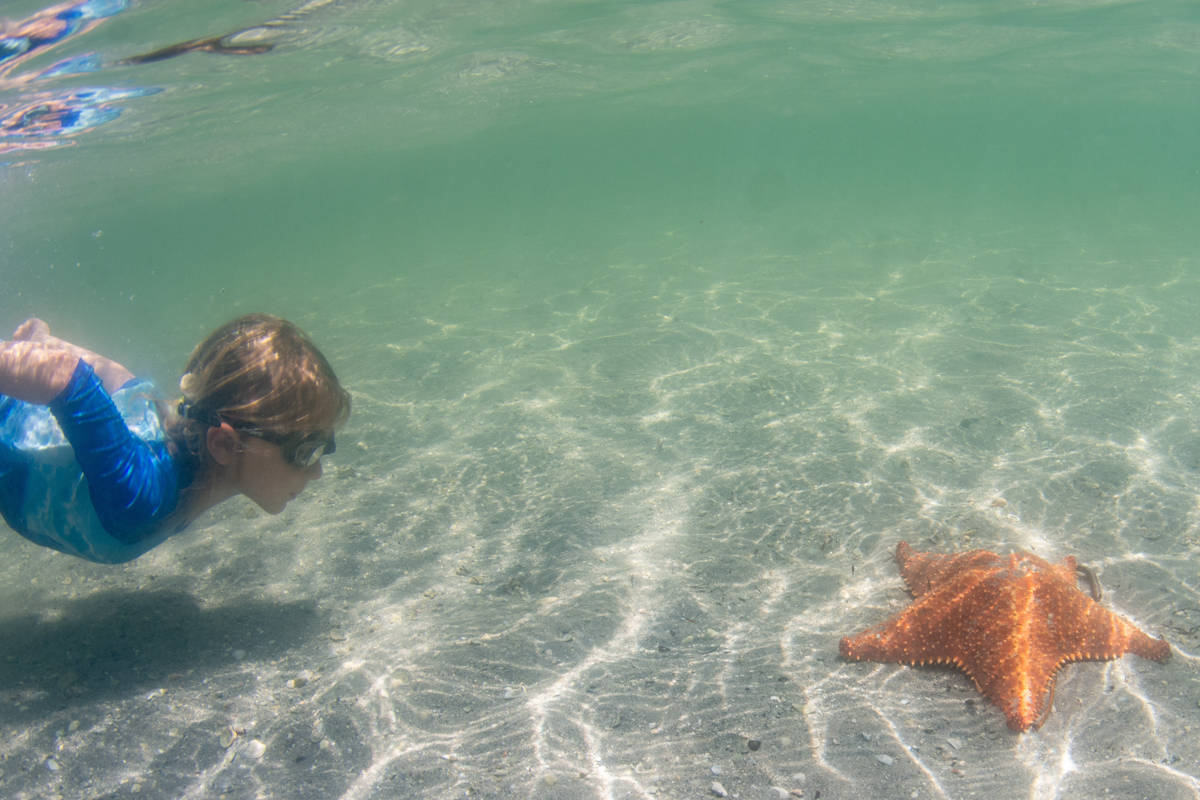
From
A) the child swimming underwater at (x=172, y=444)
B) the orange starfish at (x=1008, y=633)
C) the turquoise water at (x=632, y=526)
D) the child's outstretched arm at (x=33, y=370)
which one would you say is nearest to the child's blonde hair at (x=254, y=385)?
the child swimming underwater at (x=172, y=444)

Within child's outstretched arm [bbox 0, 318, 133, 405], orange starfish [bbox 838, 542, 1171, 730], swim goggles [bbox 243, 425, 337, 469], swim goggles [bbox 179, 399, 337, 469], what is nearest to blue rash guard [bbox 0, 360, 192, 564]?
child's outstretched arm [bbox 0, 318, 133, 405]

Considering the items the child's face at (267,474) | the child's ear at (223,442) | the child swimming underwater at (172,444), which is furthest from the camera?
the child's face at (267,474)

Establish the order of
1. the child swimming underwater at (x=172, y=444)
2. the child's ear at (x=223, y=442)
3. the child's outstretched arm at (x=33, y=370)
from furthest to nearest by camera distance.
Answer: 1. the child's ear at (x=223, y=442)
2. the child swimming underwater at (x=172, y=444)
3. the child's outstretched arm at (x=33, y=370)

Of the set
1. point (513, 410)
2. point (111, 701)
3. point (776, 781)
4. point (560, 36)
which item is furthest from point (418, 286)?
point (776, 781)

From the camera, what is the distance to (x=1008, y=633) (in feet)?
10.9

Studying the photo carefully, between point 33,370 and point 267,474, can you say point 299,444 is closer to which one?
point 267,474

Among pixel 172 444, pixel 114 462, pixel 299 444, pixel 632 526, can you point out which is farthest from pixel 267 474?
pixel 632 526

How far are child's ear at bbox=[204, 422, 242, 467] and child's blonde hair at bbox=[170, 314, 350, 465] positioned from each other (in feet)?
0.14

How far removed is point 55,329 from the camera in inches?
1267

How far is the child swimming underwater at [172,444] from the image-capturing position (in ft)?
10.2

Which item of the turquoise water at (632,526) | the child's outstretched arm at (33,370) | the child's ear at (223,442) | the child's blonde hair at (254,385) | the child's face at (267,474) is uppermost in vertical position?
the child's outstretched arm at (33,370)

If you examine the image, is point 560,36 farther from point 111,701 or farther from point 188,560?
point 111,701

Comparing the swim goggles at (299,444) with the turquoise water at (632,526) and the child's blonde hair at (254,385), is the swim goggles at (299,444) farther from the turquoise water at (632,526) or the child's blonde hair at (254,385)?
the turquoise water at (632,526)

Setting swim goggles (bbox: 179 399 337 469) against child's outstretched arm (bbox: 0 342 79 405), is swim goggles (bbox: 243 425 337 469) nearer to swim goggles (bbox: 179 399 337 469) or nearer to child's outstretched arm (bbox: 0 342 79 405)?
swim goggles (bbox: 179 399 337 469)
